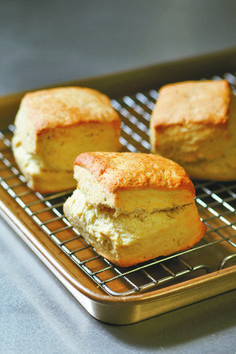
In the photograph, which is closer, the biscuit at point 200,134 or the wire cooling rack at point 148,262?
the wire cooling rack at point 148,262

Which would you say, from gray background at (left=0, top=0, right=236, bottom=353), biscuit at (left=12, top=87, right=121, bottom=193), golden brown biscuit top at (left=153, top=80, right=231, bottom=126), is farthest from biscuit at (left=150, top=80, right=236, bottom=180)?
gray background at (left=0, top=0, right=236, bottom=353)

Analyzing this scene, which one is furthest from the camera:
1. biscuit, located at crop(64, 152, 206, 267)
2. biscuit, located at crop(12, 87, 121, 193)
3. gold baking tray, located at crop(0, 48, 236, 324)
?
biscuit, located at crop(12, 87, 121, 193)

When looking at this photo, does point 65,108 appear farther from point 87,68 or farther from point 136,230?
point 87,68

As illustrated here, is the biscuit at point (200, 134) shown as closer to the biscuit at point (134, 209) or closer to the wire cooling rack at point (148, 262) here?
the wire cooling rack at point (148, 262)

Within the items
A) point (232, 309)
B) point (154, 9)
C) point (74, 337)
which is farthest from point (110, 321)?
point (154, 9)

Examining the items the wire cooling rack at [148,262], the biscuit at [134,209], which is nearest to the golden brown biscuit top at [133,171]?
the biscuit at [134,209]

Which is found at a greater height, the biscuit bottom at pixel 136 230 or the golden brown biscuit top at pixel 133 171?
the golden brown biscuit top at pixel 133 171

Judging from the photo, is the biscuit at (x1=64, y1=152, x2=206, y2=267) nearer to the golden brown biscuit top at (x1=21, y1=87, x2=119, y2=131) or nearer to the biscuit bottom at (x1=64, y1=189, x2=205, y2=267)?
the biscuit bottom at (x1=64, y1=189, x2=205, y2=267)

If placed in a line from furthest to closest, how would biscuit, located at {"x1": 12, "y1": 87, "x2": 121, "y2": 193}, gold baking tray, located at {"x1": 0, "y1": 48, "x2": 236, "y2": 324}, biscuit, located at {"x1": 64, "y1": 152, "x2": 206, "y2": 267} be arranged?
1. biscuit, located at {"x1": 12, "y1": 87, "x2": 121, "y2": 193}
2. biscuit, located at {"x1": 64, "y1": 152, "x2": 206, "y2": 267}
3. gold baking tray, located at {"x1": 0, "y1": 48, "x2": 236, "y2": 324}
